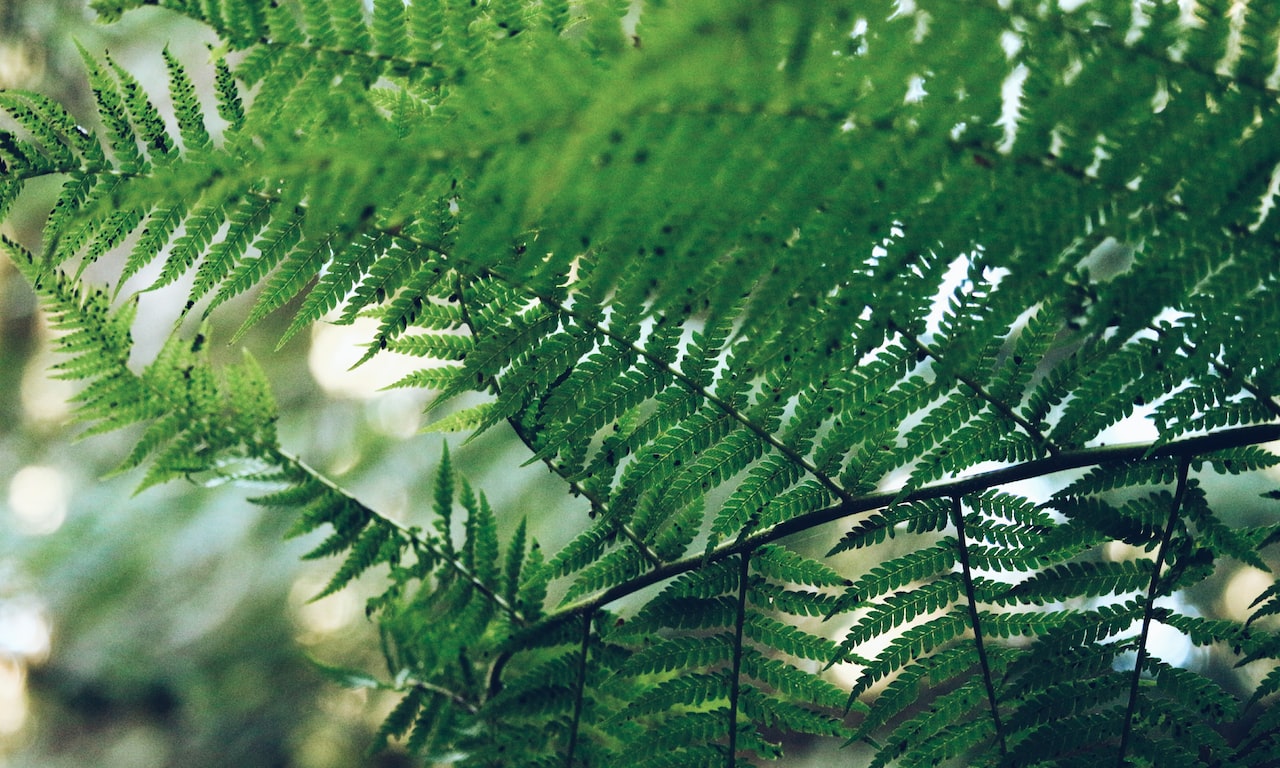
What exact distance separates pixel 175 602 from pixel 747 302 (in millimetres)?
3714

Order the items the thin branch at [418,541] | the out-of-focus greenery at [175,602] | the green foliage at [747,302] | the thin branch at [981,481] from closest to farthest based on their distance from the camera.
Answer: the green foliage at [747,302]
the thin branch at [981,481]
the thin branch at [418,541]
the out-of-focus greenery at [175,602]

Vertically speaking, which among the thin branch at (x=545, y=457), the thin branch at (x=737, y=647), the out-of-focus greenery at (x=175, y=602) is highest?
the thin branch at (x=545, y=457)

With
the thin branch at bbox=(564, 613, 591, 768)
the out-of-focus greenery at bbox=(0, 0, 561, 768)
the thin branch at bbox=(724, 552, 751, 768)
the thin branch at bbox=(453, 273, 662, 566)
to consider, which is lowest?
the out-of-focus greenery at bbox=(0, 0, 561, 768)

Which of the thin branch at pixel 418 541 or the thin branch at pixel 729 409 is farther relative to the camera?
the thin branch at pixel 418 541

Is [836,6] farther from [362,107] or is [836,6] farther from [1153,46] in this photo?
[362,107]

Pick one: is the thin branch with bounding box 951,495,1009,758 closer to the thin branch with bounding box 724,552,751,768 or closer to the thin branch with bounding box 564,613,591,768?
the thin branch with bounding box 724,552,751,768

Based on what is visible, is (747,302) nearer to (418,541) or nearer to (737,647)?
(737,647)

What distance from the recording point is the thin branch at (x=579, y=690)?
842 millimetres

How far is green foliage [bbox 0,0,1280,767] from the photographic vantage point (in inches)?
17.0

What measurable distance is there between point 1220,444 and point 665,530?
513 mm

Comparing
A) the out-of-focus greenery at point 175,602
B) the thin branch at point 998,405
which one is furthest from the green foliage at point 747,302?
the out-of-focus greenery at point 175,602

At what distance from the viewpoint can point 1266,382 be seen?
23.6 inches

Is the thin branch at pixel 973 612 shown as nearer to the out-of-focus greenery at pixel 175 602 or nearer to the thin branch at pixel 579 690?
the thin branch at pixel 579 690

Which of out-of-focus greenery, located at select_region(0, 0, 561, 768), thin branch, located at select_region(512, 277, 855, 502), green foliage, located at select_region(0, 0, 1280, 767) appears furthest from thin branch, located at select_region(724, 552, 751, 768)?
out-of-focus greenery, located at select_region(0, 0, 561, 768)
